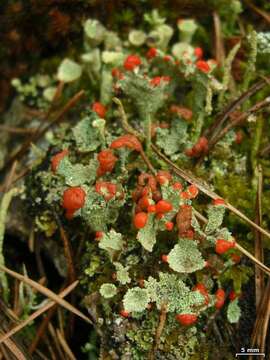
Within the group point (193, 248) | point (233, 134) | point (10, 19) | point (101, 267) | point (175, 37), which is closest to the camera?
point (193, 248)

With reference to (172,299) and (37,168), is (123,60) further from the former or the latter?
(172,299)

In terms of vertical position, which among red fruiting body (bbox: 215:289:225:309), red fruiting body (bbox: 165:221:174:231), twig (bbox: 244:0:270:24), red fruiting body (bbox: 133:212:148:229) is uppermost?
twig (bbox: 244:0:270:24)

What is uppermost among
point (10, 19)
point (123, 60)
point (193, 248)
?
point (10, 19)

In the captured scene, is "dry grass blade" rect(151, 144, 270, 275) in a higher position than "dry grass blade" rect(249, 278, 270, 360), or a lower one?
higher

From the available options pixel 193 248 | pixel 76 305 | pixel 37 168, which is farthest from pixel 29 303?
pixel 193 248

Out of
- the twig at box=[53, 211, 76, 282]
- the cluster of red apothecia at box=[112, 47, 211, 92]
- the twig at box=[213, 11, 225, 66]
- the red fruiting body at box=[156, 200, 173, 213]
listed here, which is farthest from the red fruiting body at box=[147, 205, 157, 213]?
the twig at box=[213, 11, 225, 66]

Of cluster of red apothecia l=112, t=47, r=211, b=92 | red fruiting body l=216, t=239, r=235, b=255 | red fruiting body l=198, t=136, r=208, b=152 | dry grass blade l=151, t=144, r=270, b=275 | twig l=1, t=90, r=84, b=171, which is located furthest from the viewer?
twig l=1, t=90, r=84, b=171

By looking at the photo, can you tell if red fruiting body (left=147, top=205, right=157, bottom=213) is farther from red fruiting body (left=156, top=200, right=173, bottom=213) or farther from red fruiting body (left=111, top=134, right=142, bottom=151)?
red fruiting body (left=111, top=134, right=142, bottom=151)

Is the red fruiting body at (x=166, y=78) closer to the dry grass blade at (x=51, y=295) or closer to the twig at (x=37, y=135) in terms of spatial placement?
the twig at (x=37, y=135)
